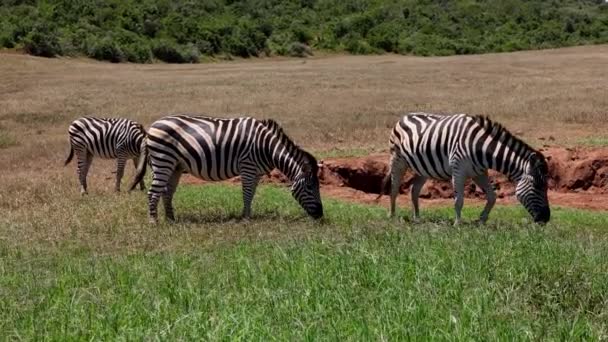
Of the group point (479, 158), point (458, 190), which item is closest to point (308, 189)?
point (458, 190)

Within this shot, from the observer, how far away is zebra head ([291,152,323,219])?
13.0 metres

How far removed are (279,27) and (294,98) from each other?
130 feet

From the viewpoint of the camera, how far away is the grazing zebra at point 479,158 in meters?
12.5

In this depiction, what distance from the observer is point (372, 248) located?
8.75 m

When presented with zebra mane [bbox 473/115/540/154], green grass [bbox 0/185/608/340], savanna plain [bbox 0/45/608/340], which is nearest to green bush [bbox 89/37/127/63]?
savanna plain [bbox 0/45/608/340]

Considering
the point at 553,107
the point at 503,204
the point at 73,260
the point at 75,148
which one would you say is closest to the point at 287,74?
the point at 553,107

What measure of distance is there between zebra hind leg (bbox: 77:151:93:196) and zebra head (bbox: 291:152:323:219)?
6.42m

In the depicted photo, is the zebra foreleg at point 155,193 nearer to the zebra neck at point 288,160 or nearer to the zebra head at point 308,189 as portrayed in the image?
the zebra neck at point 288,160

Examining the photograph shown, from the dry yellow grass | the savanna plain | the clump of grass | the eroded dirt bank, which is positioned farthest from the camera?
the clump of grass

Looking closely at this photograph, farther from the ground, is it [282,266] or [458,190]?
[282,266]

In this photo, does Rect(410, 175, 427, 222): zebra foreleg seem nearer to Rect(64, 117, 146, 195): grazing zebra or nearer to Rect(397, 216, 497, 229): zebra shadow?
Rect(397, 216, 497, 229): zebra shadow

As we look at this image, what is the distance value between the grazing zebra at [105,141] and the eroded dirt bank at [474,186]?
1.61 m

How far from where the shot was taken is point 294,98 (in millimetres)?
33219

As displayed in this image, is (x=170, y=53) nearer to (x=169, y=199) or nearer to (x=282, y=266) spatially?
(x=169, y=199)
